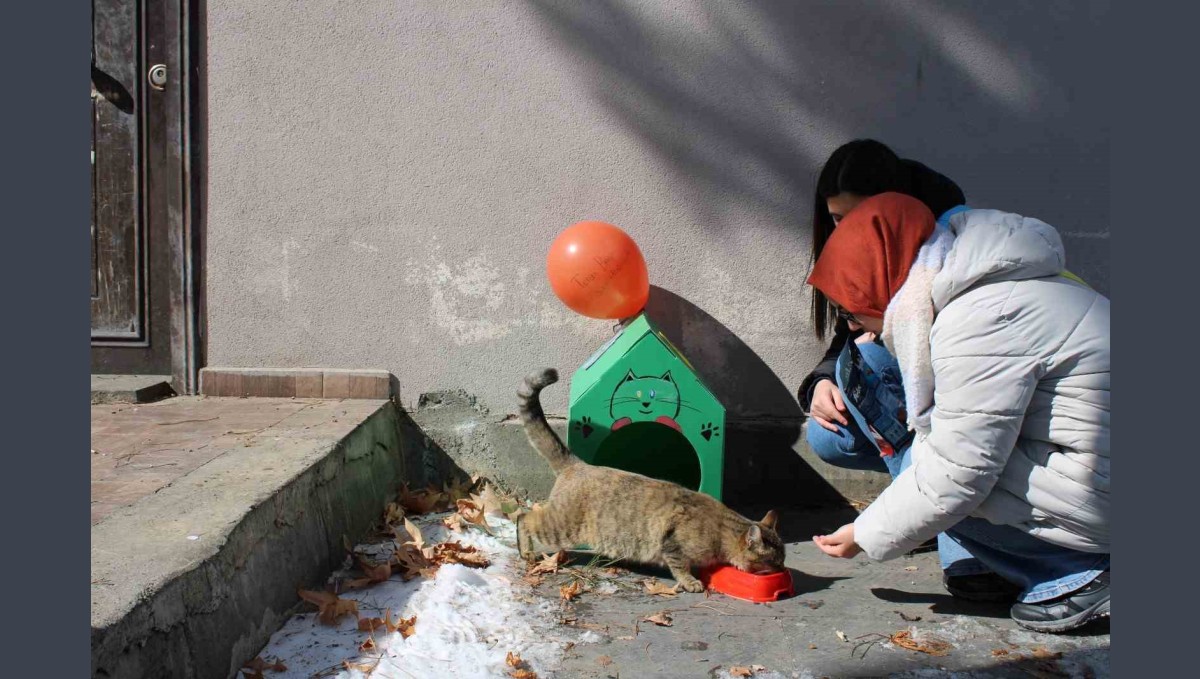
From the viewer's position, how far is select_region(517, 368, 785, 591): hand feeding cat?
3.38 meters

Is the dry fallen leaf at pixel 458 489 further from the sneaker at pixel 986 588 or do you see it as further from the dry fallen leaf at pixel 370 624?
the sneaker at pixel 986 588

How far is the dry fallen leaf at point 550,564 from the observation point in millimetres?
3465

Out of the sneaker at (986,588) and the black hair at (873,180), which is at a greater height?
the black hair at (873,180)

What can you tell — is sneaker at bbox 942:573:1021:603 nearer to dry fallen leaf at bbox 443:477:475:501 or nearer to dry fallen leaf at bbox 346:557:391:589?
dry fallen leaf at bbox 346:557:391:589

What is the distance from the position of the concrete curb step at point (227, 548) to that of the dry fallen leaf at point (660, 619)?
112 cm

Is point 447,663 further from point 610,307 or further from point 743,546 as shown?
point 610,307

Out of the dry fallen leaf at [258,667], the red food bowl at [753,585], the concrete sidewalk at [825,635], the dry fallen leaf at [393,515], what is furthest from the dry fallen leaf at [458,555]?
the dry fallen leaf at [258,667]

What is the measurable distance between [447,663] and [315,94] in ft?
9.50

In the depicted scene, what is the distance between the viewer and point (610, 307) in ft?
13.0

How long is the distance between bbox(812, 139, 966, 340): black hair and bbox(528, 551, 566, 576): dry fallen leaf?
4.92 ft

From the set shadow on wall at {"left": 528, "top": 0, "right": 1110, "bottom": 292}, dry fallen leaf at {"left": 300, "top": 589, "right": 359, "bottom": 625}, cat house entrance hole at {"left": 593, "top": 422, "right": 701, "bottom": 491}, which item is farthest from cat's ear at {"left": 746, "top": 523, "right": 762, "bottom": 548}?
shadow on wall at {"left": 528, "top": 0, "right": 1110, "bottom": 292}

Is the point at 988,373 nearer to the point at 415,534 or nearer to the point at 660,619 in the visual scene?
the point at 660,619

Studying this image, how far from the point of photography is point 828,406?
3.54 m

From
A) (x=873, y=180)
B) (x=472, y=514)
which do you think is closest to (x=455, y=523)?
(x=472, y=514)
